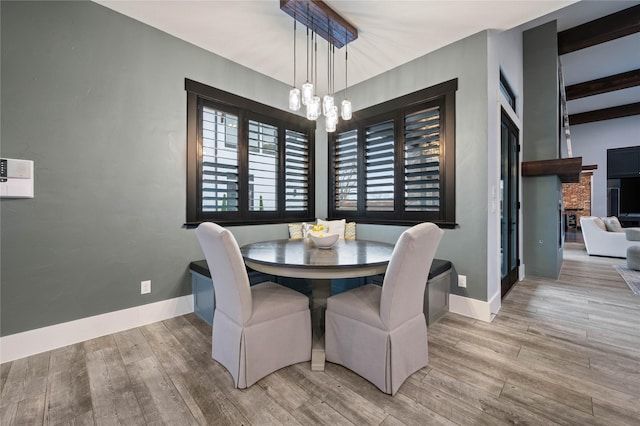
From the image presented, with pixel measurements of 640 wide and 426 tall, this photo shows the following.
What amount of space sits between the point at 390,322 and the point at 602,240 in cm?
665

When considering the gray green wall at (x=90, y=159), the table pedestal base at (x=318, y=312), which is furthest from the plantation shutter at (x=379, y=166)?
the gray green wall at (x=90, y=159)

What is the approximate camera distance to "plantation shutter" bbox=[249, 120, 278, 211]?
133 inches

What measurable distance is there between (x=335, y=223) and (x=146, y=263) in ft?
7.17

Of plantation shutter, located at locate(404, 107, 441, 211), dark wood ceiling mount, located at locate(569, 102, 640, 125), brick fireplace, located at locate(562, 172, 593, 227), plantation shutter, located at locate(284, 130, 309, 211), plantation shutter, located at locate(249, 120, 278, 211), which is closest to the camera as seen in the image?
plantation shutter, located at locate(404, 107, 441, 211)

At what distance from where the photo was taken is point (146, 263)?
251 cm

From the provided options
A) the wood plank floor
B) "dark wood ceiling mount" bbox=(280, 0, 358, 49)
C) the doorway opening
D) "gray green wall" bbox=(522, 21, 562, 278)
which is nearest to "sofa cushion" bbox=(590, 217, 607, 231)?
"gray green wall" bbox=(522, 21, 562, 278)

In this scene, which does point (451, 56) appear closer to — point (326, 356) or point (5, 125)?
point (326, 356)

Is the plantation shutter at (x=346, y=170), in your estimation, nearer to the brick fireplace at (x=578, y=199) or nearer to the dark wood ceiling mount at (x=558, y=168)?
the dark wood ceiling mount at (x=558, y=168)

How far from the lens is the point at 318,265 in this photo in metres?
1.62

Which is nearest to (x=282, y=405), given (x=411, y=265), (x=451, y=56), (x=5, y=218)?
(x=411, y=265)

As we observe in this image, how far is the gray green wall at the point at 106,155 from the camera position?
1.96 metres

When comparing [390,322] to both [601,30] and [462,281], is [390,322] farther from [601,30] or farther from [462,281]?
[601,30]

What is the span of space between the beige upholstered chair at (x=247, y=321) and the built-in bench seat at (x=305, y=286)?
69 cm

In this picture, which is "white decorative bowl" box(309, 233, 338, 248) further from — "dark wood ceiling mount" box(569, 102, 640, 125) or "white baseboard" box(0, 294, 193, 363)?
"dark wood ceiling mount" box(569, 102, 640, 125)
